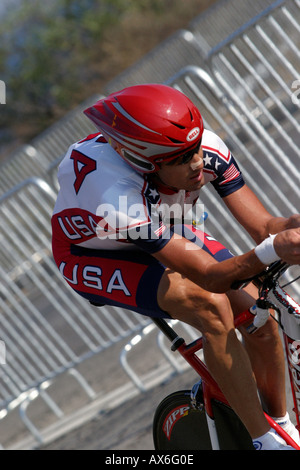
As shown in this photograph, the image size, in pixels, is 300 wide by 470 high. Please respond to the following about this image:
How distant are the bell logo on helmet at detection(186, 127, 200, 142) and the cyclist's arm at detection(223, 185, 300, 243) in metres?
0.57

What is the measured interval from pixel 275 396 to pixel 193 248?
97 centimetres

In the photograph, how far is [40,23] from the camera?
1213 inches

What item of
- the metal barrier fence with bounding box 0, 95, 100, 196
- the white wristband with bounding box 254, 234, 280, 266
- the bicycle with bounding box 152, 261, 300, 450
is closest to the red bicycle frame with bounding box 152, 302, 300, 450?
the bicycle with bounding box 152, 261, 300, 450

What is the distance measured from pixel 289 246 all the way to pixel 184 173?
0.72 meters

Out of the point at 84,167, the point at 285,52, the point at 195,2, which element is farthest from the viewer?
the point at 195,2

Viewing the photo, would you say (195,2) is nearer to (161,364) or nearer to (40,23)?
(40,23)

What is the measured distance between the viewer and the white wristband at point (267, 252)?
291cm

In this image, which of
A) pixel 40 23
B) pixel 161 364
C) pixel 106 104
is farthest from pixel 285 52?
pixel 40 23

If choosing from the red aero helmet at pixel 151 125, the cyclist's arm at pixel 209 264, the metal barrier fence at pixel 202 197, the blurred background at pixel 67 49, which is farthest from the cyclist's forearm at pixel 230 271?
the blurred background at pixel 67 49

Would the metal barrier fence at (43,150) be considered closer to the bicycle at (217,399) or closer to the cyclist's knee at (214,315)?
the bicycle at (217,399)

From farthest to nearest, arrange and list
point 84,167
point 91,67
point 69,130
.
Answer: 1. point 91,67
2. point 69,130
3. point 84,167

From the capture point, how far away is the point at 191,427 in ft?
13.1

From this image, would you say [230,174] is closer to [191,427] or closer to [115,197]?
[115,197]

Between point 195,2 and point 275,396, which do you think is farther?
point 195,2
